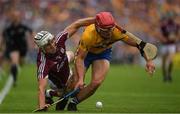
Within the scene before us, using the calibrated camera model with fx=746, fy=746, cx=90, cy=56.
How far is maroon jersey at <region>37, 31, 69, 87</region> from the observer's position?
13109mm

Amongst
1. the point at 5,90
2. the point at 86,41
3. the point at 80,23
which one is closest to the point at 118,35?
the point at 86,41

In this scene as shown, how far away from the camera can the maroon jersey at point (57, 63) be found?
13.1 m

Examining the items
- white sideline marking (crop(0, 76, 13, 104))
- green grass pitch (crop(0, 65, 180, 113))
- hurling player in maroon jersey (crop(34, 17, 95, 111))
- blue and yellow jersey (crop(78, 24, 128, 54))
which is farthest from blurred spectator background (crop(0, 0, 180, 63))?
blue and yellow jersey (crop(78, 24, 128, 54))

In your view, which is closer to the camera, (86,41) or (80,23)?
(86,41)

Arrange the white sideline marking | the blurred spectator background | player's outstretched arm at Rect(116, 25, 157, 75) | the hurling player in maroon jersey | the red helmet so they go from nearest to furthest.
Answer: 1. the red helmet
2. the hurling player in maroon jersey
3. player's outstretched arm at Rect(116, 25, 157, 75)
4. the white sideline marking
5. the blurred spectator background

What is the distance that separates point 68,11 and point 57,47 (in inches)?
1091

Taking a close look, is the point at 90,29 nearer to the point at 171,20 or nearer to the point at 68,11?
the point at 171,20

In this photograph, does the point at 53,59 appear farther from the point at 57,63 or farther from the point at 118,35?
the point at 118,35

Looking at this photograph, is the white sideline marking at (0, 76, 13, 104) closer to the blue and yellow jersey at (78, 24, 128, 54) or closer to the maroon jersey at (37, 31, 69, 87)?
the maroon jersey at (37, 31, 69, 87)

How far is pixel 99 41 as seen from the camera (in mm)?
13062

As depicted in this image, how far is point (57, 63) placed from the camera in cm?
1345

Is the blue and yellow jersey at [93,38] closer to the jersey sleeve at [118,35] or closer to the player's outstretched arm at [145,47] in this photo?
the jersey sleeve at [118,35]

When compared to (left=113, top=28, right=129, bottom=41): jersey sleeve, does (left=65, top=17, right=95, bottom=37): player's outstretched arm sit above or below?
above

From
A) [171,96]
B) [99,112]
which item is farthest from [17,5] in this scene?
[99,112]
